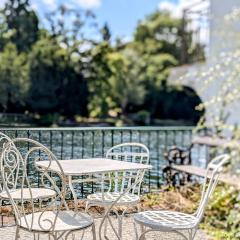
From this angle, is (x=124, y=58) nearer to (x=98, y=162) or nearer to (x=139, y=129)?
(x=139, y=129)

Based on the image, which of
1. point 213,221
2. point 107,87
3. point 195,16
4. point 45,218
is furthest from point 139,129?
point 107,87

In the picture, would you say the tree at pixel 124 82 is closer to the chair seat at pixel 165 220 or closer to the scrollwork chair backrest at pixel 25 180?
the scrollwork chair backrest at pixel 25 180

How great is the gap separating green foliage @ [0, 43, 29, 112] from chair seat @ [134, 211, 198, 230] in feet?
47.8

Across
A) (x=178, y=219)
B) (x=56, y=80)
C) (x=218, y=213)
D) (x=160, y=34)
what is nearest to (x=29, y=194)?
(x=178, y=219)

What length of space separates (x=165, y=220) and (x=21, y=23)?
2202 centimetres

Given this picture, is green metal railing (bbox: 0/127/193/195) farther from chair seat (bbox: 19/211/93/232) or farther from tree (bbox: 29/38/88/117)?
tree (bbox: 29/38/88/117)

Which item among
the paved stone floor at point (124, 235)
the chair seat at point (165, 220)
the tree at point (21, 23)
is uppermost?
the tree at point (21, 23)

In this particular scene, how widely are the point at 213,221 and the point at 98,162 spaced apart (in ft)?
5.30

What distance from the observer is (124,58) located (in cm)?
2816

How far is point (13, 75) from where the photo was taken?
65.8ft

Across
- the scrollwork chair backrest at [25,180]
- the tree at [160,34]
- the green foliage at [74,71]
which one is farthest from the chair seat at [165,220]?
the tree at [160,34]

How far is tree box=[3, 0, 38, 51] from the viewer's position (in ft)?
73.3

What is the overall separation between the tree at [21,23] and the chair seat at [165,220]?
825 inches

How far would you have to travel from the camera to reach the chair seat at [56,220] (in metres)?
2.34
